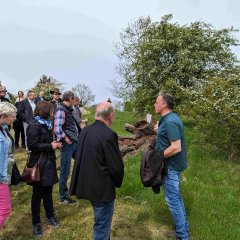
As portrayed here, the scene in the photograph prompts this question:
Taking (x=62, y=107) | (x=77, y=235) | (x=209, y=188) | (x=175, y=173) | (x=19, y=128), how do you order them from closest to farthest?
(x=175, y=173), (x=77, y=235), (x=62, y=107), (x=209, y=188), (x=19, y=128)

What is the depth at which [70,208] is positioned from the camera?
23.4ft

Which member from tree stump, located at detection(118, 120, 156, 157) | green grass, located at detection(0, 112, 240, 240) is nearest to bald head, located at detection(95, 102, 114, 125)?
green grass, located at detection(0, 112, 240, 240)

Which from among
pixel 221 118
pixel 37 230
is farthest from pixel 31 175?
pixel 221 118

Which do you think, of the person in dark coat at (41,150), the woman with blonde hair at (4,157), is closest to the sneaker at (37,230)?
the person in dark coat at (41,150)

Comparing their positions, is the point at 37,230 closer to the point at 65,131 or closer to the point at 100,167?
the point at 65,131

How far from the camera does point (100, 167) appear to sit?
445cm

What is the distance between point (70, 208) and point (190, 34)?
15554mm

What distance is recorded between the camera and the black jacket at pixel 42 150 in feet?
19.0

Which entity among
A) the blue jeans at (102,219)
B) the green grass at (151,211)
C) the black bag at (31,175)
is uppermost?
the black bag at (31,175)

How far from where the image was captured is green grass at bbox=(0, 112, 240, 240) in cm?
602

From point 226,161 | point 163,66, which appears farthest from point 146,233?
point 163,66

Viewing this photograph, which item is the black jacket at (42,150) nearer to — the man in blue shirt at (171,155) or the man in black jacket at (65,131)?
the man in black jacket at (65,131)

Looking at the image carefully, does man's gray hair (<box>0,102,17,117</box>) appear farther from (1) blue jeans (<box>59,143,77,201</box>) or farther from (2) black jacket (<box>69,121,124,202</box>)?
(1) blue jeans (<box>59,143,77,201</box>)

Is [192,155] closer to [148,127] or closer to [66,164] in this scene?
[148,127]
